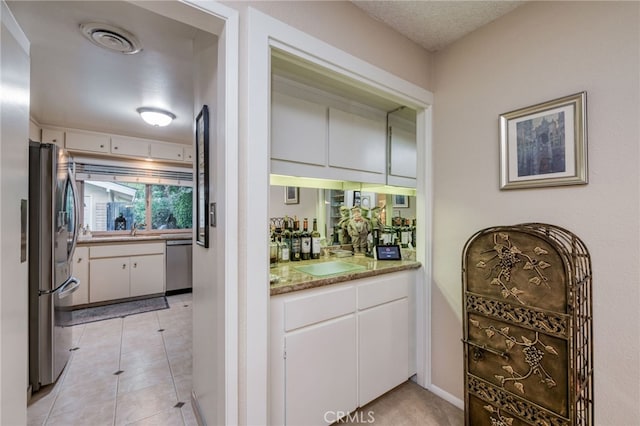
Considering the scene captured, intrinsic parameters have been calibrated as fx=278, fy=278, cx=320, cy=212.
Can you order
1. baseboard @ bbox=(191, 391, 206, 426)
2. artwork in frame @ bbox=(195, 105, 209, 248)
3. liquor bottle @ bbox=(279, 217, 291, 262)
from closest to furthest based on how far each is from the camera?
artwork in frame @ bbox=(195, 105, 209, 248)
baseboard @ bbox=(191, 391, 206, 426)
liquor bottle @ bbox=(279, 217, 291, 262)

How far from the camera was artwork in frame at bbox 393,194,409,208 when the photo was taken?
289 centimetres

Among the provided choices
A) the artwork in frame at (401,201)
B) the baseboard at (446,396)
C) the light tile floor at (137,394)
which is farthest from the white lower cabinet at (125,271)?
the baseboard at (446,396)

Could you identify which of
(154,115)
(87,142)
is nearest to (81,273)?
(87,142)

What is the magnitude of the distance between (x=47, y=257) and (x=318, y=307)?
1.96 metres


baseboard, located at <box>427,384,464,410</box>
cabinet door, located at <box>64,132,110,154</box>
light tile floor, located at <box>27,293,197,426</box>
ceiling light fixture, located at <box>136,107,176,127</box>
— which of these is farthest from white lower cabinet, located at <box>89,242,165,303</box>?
baseboard, located at <box>427,384,464,410</box>

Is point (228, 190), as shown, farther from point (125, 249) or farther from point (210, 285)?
point (125, 249)

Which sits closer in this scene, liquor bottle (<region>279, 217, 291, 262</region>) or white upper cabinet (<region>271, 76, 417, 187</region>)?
white upper cabinet (<region>271, 76, 417, 187</region>)

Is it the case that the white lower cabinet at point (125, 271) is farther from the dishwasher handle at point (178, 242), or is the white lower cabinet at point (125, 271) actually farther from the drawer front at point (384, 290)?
the drawer front at point (384, 290)

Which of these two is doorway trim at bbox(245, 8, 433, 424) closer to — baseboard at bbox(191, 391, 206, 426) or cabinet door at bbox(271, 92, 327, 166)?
cabinet door at bbox(271, 92, 327, 166)

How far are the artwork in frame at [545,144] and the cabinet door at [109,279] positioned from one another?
448cm

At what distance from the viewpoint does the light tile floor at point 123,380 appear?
1.74m

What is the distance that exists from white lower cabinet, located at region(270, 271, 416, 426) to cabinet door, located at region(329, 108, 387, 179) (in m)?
0.85

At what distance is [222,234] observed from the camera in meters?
1.20

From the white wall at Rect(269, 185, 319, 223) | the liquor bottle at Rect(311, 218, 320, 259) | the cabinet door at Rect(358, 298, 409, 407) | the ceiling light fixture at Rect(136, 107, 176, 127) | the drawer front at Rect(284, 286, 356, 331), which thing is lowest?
the cabinet door at Rect(358, 298, 409, 407)
